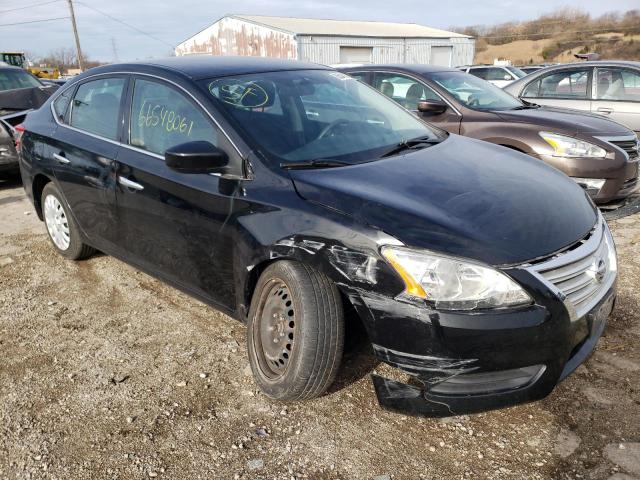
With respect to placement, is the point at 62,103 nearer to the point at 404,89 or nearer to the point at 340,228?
the point at 340,228

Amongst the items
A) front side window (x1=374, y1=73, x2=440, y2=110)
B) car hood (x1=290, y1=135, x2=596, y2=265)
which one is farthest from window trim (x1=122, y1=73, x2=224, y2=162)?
front side window (x1=374, y1=73, x2=440, y2=110)

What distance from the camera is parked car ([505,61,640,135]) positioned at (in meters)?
7.43

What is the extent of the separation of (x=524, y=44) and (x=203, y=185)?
61.1 m

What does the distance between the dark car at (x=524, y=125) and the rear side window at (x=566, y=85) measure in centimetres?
202

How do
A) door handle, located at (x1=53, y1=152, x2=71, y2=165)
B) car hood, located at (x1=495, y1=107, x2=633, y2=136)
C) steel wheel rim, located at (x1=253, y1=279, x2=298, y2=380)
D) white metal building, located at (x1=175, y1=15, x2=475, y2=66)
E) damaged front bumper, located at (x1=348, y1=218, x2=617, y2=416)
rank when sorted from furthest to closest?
white metal building, located at (x1=175, y1=15, x2=475, y2=66) < car hood, located at (x1=495, y1=107, x2=633, y2=136) < door handle, located at (x1=53, y1=152, x2=71, y2=165) < steel wheel rim, located at (x1=253, y1=279, x2=298, y2=380) < damaged front bumper, located at (x1=348, y1=218, x2=617, y2=416)

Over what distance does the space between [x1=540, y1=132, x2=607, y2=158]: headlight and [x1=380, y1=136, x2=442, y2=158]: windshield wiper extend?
2048 millimetres

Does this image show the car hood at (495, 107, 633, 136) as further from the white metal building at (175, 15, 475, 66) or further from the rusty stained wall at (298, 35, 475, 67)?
the white metal building at (175, 15, 475, 66)

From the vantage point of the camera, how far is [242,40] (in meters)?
31.8

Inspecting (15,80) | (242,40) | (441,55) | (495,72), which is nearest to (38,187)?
(15,80)

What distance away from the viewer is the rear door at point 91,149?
139 inches

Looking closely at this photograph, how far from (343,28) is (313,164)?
32.7 metres

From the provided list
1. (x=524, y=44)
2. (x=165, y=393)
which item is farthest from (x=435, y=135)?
(x=524, y=44)

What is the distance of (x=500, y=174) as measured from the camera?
9.09ft

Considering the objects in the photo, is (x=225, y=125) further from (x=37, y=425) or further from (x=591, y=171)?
(x=591, y=171)
